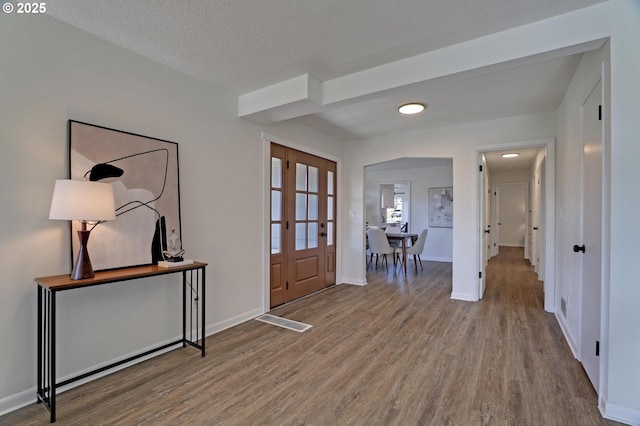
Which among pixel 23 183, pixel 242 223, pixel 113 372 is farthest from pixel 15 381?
pixel 242 223

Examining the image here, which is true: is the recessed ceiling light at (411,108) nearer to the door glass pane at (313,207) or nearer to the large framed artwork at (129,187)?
the door glass pane at (313,207)

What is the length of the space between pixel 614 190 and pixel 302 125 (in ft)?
10.8

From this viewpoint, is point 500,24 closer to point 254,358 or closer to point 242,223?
point 242,223

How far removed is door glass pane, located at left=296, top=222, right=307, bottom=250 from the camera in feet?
13.9

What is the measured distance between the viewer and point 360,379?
2.20 m

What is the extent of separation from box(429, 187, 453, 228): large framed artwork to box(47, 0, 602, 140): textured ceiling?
4.72 m

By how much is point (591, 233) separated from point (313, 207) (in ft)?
10.4

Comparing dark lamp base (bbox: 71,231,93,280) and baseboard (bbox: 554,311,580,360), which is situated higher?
dark lamp base (bbox: 71,231,93,280)

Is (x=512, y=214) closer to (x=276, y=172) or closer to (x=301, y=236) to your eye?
(x=301, y=236)

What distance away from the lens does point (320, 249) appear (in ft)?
15.5

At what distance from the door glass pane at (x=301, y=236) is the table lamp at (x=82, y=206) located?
2496mm

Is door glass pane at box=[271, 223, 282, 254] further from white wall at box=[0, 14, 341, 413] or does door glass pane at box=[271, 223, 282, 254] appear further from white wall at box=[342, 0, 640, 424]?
white wall at box=[342, 0, 640, 424]

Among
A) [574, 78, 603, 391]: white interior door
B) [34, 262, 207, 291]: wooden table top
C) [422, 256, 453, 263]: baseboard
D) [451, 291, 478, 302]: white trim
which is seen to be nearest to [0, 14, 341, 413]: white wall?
[34, 262, 207, 291]: wooden table top

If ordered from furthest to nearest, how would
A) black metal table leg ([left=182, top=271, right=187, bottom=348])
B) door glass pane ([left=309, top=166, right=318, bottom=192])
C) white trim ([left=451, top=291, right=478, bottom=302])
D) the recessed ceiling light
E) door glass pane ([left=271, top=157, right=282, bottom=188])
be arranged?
door glass pane ([left=309, top=166, right=318, bottom=192])
white trim ([left=451, top=291, right=478, bottom=302])
door glass pane ([left=271, top=157, right=282, bottom=188])
the recessed ceiling light
black metal table leg ([left=182, top=271, right=187, bottom=348])
